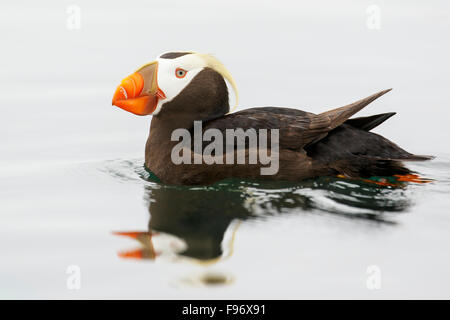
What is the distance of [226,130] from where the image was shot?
6266 mm

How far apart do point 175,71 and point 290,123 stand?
43.3 inches

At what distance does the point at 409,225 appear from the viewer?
548 centimetres

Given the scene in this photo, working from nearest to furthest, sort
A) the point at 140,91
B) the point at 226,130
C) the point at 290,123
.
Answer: the point at 226,130 → the point at 290,123 → the point at 140,91

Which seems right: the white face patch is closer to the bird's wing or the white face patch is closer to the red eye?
the red eye

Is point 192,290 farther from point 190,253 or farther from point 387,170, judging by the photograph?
point 387,170
